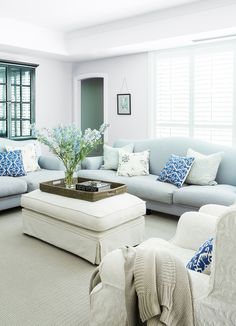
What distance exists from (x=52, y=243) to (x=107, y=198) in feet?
2.30

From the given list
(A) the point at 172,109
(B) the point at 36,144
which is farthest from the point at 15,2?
(A) the point at 172,109

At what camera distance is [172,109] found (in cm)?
579

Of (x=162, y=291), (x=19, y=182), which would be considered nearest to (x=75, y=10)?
(x=19, y=182)

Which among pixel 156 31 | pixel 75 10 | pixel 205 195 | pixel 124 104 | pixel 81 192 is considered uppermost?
pixel 75 10

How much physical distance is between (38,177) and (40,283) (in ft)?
7.78

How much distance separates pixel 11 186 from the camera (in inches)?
176

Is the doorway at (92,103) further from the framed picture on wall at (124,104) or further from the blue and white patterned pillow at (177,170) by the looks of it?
the blue and white patterned pillow at (177,170)

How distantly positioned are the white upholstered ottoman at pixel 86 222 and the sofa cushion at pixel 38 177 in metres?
1.02

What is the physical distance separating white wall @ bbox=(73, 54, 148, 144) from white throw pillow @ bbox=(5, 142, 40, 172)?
172cm

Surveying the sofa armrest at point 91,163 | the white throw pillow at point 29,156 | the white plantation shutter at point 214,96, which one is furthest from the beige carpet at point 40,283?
the white plantation shutter at point 214,96

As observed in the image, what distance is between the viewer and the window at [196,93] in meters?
5.13

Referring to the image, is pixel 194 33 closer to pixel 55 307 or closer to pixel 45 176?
pixel 45 176

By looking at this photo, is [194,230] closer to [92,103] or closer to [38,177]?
[38,177]

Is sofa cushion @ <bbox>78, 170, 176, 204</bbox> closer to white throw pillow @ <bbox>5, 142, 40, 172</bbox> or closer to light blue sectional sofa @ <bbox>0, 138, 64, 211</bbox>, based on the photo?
light blue sectional sofa @ <bbox>0, 138, 64, 211</bbox>
